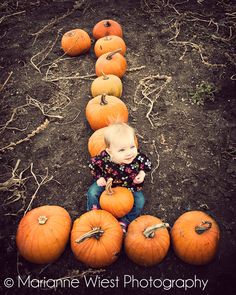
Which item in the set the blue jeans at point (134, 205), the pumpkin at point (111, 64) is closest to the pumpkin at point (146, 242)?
the blue jeans at point (134, 205)

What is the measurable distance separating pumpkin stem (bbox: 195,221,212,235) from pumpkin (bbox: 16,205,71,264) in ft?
4.18

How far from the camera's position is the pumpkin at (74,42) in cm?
522

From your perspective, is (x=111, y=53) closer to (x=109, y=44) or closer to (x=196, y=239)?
(x=109, y=44)

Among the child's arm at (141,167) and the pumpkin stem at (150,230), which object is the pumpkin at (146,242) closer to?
the pumpkin stem at (150,230)

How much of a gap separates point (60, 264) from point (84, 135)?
185 cm

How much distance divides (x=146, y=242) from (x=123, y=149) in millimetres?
895

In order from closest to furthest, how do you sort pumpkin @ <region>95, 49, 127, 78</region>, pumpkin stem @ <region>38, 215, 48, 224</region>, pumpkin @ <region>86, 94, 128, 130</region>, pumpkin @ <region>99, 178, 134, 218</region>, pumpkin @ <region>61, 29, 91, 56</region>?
pumpkin stem @ <region>38, 215, 48, 224</region> → pumpkin @ <region>99, 178, 134, 218</region> → pumpkin @ <region>86, 94, 128, 130</region> → pumpkin @ <region>95, 49, 127, 78</region> → pumpkin @ <region>61, 29, 91, 56</region>

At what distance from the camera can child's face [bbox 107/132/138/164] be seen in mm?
2626

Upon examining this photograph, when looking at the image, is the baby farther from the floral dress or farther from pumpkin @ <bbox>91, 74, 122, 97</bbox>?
pumpkin @ <bbox>91, 74, 122, 97</bbox>

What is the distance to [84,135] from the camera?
414 centimetres

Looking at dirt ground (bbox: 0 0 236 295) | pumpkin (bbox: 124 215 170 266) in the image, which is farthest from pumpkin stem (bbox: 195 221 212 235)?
dirt ground (bbox: 0 0 236 295)

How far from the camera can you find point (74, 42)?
17.1 feet

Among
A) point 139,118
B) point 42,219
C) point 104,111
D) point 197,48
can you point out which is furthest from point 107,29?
point 42,219

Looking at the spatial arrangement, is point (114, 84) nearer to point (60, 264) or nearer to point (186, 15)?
point (60, 264)
